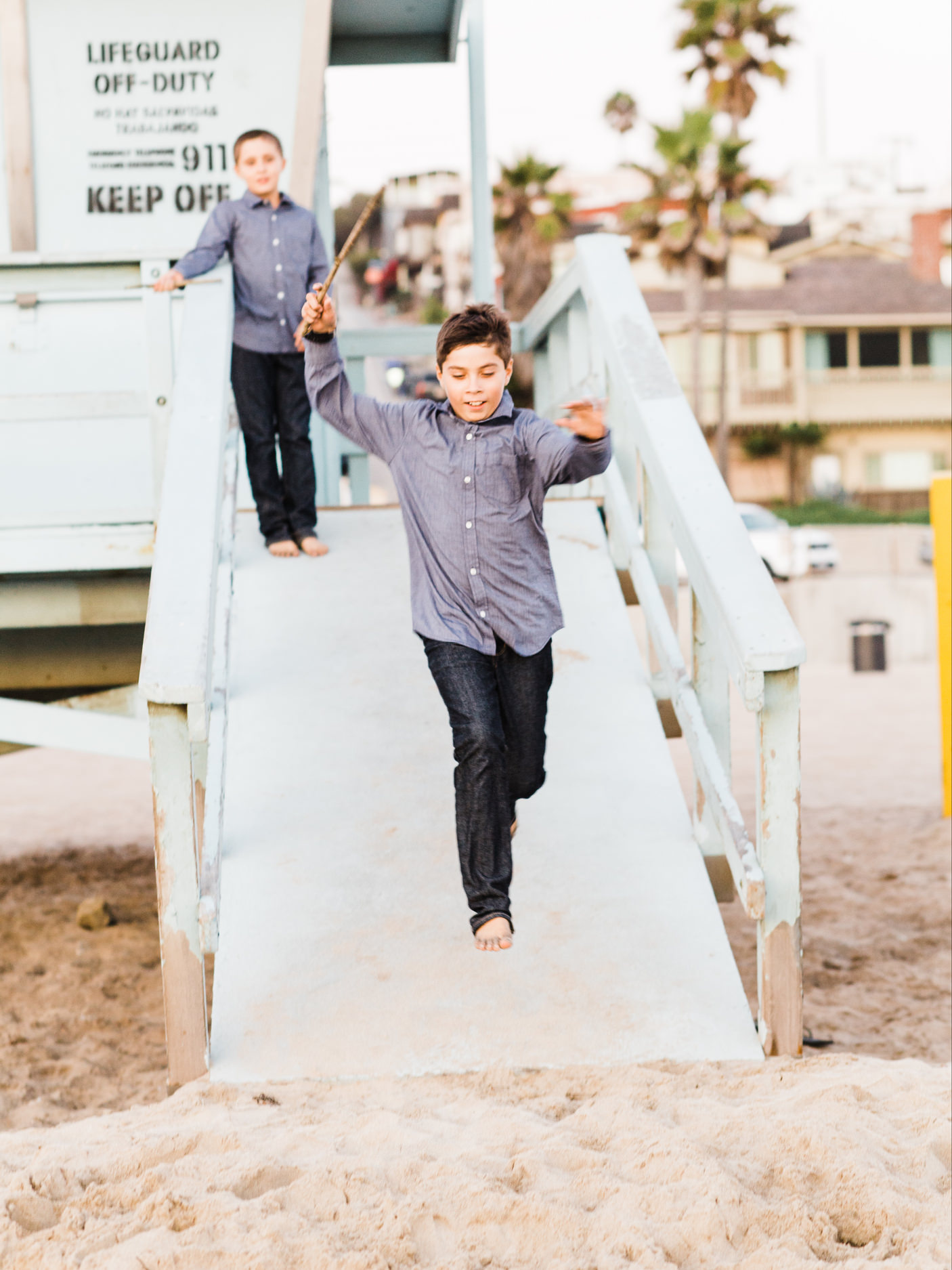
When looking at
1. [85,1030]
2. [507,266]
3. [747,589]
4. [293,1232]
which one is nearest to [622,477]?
[747,589]

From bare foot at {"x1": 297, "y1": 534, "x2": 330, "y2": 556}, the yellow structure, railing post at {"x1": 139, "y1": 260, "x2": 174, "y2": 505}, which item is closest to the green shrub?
the yellow structure

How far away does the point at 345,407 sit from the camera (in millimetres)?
3299

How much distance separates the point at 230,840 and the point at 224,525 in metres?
1.29

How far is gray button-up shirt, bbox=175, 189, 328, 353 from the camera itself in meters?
4.89

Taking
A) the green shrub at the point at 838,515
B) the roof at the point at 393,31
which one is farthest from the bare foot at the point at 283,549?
the green shrub at the point at 838,515

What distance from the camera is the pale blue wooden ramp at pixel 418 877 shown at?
317 cm

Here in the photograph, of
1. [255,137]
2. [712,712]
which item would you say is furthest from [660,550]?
[255,137]

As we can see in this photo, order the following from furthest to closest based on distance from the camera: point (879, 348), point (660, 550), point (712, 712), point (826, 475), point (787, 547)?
point (879, 348)
point (826, 475)
point (787, 547)
point (660, 550)
point (712, 712)

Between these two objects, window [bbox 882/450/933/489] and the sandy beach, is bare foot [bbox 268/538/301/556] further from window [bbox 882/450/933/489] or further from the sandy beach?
window [bbox 882/450/933/489]

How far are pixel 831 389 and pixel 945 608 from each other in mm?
33534

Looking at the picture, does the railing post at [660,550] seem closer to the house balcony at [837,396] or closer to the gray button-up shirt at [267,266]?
the gray button-up shirt at [267,266]

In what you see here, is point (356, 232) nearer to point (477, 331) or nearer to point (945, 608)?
point (477, 331)

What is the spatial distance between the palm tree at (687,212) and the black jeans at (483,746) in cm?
3263

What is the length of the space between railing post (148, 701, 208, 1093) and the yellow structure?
19.3 feet
